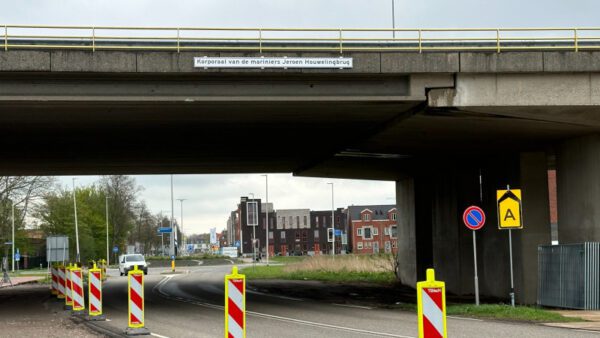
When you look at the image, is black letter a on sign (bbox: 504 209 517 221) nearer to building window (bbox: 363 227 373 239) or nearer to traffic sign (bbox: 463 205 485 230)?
traffic sign (bbox: 463 205 485 230)

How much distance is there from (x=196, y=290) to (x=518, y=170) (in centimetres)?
1536

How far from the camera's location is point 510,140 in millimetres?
23562

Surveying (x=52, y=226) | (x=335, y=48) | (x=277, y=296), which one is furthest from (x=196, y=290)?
(x=52, y=226)

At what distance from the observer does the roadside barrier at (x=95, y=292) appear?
59.6ft

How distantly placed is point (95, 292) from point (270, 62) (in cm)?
696

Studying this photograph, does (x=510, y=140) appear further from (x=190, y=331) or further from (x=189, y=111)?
(x=190, y=331)

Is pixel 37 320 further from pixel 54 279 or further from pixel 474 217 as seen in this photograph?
pixel 474 217

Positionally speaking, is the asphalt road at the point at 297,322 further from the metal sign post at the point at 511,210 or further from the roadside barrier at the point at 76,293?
the metal sign post at the point at 511,210

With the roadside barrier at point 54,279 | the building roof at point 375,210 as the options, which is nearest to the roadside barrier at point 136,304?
the roadside barrier at point 54,279

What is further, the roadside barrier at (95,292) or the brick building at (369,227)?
the brick building at (369,227)

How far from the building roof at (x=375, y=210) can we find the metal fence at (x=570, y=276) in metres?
109

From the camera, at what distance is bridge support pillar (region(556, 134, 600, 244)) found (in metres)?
21.3

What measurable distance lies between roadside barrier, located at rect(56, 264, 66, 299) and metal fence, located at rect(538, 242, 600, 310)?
14.9 meters

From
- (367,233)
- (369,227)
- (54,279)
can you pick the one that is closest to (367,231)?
(367,233)
